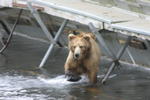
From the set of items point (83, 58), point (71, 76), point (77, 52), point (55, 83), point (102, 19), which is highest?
point (102, 19)

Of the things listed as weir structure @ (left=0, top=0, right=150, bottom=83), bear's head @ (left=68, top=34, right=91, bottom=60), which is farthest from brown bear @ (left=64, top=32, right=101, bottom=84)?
weir structure @ (left=0, top=0, right=150, bottom=83)

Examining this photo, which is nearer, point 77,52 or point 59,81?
point 77,52

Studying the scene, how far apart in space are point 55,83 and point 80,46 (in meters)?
1.06

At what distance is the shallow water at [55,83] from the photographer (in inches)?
441

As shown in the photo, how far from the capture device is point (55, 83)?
1220 centimetres

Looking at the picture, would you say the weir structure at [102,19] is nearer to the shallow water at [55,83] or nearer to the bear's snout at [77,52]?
the shallow water at [55,83]

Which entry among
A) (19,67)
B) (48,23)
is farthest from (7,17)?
(19,67)

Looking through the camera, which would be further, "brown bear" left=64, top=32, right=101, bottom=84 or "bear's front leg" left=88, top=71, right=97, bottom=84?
"bear's front leg" left=88, top=71, right=97, bottom=84

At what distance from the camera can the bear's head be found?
1153cm

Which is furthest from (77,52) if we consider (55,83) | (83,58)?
(55,83)

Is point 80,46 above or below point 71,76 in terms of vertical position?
above

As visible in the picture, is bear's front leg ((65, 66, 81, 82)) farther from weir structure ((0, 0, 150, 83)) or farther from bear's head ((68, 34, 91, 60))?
weir structure ((0, 0, 150, 83))

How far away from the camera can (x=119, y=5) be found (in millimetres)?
14102

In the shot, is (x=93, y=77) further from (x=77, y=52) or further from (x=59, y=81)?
(x=59, y=81)
